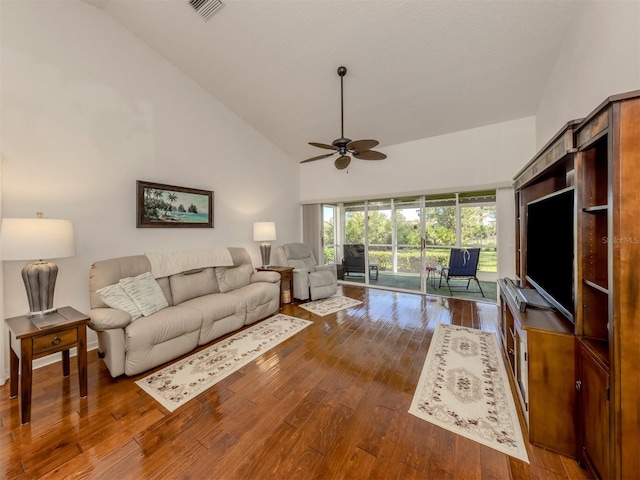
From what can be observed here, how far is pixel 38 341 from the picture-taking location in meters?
1.71

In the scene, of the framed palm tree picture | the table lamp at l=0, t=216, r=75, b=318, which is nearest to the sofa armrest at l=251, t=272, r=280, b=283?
the framed palm tree picture

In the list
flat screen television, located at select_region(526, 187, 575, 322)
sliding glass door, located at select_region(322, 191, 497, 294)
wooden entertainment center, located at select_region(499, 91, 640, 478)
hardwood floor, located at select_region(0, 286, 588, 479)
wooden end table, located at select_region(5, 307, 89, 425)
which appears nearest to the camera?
wooden entertainment center, located at select_region(499, 91, 640, 478)

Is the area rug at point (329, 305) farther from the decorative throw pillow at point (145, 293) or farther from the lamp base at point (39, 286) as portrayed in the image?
the lamp base at point (39, 286)

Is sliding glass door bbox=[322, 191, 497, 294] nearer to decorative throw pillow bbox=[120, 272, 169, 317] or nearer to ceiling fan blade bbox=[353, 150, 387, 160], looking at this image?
ceiling fan blade bbox=[353, 150, 387, 160]

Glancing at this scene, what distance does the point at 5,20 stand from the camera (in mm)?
2154

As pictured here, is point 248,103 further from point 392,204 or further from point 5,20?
point 392,204

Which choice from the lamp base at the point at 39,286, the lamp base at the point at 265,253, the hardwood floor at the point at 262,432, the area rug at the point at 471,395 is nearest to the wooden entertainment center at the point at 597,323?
the area rug at the point at 471,395

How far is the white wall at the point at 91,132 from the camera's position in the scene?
2232 millimetres

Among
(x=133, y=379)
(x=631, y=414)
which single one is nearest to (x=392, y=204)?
(x=631, y=414)

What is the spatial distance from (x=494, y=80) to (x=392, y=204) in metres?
2.53

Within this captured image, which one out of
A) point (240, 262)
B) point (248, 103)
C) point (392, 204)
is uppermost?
point (248, 103)

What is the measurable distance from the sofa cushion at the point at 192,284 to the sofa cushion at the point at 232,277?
0.25 ft

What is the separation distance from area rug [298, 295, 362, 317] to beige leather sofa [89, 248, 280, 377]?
0.59 metres

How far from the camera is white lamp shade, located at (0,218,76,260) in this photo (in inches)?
68.2
